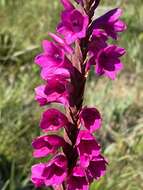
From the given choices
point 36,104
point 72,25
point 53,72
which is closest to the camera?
point 72,25

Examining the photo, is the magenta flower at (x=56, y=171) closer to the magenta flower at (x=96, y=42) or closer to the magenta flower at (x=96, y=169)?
the magenta flower at (x=96, y=169)

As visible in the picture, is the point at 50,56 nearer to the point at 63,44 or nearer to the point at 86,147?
the point at 63,44

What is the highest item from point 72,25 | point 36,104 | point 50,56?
point 72,25

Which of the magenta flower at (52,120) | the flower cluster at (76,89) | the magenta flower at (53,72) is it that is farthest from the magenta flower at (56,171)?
the magenta flower at (53,72)

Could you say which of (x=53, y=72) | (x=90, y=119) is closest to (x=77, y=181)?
(x=90, y=119)

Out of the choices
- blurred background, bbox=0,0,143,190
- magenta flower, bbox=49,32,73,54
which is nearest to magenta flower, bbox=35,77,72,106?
magenta flower, bbox=49,32,73,54

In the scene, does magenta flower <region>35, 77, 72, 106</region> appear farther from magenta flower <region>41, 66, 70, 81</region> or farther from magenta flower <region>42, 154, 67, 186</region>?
magenta flower <region>42, 154, 67, 186</region>
